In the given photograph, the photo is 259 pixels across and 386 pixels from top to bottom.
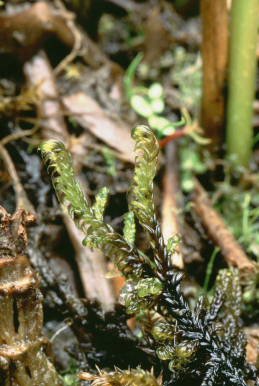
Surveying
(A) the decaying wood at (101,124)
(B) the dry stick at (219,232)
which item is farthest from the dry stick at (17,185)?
(B) the dry stick at (219,232)

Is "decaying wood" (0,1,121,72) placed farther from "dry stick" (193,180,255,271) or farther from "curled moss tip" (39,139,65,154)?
"curled moss tip" (39,139,65,154)

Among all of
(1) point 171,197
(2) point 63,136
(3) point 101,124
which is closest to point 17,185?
(2) point 63,136

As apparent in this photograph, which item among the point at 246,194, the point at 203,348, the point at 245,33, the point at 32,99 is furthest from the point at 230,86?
the point at 203,348

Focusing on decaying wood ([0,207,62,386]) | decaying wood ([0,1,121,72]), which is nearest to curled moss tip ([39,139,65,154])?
decaying wood ([0,207,62,386])

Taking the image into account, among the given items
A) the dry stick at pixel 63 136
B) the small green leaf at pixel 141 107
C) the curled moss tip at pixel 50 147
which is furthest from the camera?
the small green leaf at pixel 141 107

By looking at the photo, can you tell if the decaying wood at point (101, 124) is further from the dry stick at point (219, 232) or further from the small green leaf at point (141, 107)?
the dry stick at point (219, 232)
